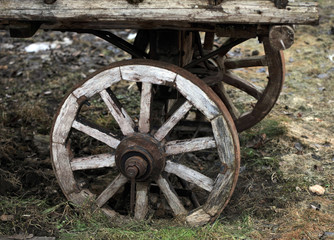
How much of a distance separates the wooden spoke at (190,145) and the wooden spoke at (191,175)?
0.11 metres

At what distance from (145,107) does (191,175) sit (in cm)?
58

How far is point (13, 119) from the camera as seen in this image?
5.08 meters

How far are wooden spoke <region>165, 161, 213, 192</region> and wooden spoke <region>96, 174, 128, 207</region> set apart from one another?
37cm

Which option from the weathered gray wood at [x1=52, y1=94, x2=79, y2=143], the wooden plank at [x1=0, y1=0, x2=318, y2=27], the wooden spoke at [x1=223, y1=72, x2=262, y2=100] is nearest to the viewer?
the wooden plank at [x1=0, y1=0, x2=318, y2=27]

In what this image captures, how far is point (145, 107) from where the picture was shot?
10.5 ft

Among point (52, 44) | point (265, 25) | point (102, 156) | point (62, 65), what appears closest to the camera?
point (265, 25)

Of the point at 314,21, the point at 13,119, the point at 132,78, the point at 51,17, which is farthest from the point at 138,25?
the point at 13,119

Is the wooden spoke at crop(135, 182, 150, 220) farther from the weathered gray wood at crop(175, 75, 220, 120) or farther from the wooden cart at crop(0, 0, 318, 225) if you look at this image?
the weathered gray wood at crop(175, 75, 220, 120)

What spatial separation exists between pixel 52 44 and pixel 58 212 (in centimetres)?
443

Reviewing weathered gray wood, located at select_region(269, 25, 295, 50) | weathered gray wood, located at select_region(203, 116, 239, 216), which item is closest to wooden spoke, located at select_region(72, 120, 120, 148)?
weathered gray wood, located at select_region(203, 116, 239, 216)

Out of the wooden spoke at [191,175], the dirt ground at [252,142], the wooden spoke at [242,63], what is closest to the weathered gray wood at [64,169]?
the dirt ground at [252,142]

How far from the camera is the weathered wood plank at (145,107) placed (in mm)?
3133

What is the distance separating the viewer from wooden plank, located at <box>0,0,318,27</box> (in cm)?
264

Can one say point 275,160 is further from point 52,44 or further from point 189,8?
point 52,44
